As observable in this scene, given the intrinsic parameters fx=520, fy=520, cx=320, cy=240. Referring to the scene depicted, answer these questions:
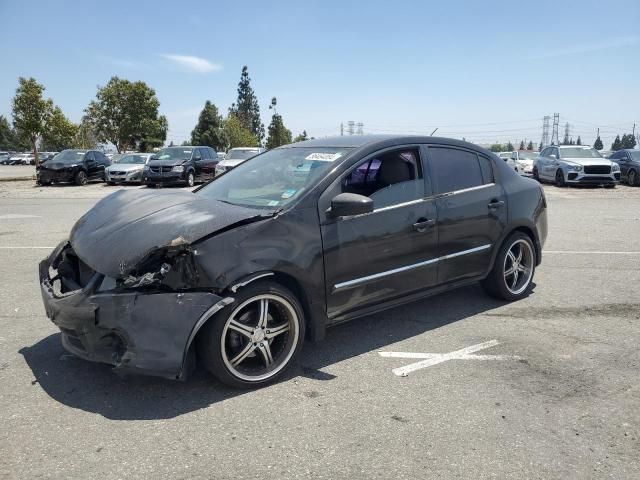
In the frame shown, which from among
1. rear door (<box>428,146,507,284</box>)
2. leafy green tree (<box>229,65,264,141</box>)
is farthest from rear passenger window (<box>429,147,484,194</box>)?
leafy green tree (<box>229,65,264,141</box>)

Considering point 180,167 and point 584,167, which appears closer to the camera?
point 584,167

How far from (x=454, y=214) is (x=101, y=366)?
9.96ft

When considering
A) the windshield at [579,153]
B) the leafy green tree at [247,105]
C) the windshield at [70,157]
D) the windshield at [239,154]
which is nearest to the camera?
the windshield at [579,153]

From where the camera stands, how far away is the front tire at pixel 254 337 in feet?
10.5

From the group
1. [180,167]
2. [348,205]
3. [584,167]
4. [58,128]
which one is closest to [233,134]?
[58,128]

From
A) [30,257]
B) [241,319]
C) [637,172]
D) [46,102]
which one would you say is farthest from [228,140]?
[241,319]

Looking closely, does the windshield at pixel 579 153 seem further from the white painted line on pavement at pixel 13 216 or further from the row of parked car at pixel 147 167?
the white painted line on pavement at pixel 13 216

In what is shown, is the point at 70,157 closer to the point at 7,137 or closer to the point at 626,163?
the point at 626,163

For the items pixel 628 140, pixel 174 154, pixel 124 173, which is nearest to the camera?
pixel 174 154

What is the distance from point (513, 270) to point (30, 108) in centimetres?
3401

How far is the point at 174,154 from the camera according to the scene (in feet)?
71.7

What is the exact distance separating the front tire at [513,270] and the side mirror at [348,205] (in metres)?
1.98

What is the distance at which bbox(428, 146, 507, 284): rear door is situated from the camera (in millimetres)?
4441

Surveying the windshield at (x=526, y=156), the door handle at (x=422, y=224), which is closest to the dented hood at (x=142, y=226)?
the door handle at (x=422, y=224)
